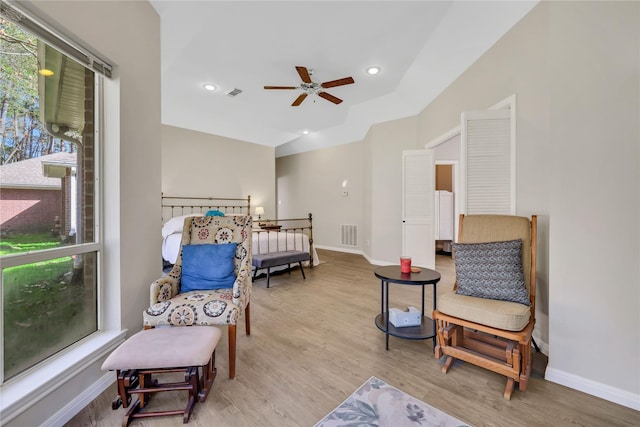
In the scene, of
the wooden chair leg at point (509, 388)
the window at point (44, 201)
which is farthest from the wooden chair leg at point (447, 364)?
the window at point (44, 201)

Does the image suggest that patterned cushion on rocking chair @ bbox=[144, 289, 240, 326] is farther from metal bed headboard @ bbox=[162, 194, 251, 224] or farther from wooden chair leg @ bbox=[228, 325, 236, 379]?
metal bed headboard @ bbox=[162, 194, 251, 224]

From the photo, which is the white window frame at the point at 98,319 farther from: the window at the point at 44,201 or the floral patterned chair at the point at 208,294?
the floral patterned chair at the point at 208,294

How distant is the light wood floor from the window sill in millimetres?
256

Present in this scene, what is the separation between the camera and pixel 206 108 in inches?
192

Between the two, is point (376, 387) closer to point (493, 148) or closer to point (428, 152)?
point (493, 148)

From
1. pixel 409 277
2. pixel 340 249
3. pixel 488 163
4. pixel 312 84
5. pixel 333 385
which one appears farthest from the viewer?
pixel 340 249

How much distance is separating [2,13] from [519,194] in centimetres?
348

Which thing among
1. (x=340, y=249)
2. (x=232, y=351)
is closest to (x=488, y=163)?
(x=232, y=351)

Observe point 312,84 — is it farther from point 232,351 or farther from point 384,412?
point 384,412

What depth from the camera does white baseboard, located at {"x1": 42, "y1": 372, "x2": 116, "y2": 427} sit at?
4.51 feet

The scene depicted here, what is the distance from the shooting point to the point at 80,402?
59.6 inches

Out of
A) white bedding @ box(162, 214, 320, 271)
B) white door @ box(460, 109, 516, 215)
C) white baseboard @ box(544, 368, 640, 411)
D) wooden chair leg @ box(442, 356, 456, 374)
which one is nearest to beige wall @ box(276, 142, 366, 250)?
white bedding @ box(162, 214, 320, 271)

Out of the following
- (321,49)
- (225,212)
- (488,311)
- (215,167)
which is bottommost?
(488,311)

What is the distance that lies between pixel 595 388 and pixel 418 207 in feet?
10.4
